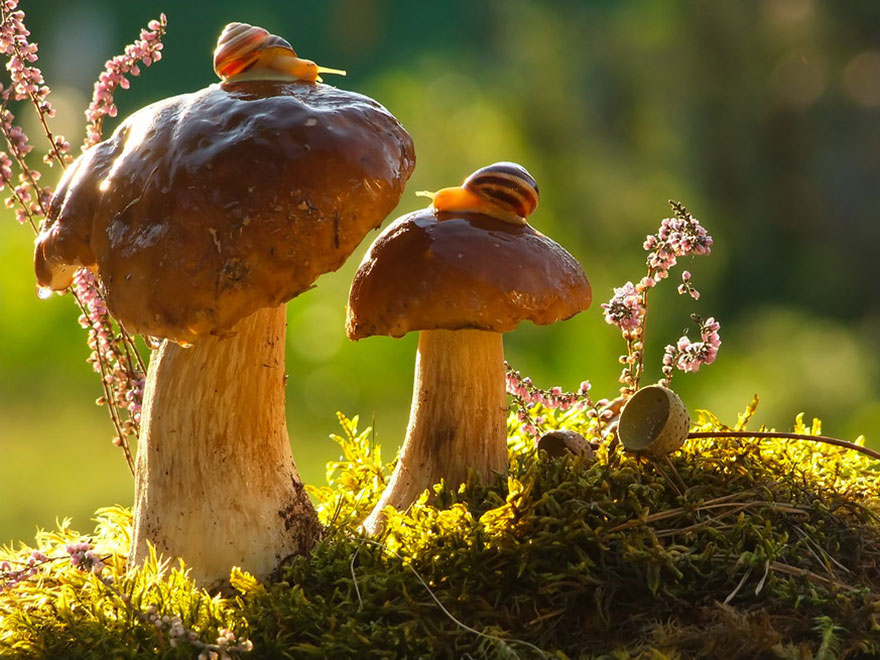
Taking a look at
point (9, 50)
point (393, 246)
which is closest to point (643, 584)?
point (393, 246)

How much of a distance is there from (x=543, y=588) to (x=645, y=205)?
5.84m

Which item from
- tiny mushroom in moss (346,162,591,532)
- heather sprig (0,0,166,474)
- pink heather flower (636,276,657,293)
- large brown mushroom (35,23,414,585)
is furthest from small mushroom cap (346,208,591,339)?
heather sprig (0,0,166,474)

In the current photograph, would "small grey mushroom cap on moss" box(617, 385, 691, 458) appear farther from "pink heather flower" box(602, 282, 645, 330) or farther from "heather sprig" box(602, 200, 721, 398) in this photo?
"pink heather flower" box(602, 282, 645, 330)

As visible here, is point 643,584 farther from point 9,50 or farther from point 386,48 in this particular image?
point 386,48

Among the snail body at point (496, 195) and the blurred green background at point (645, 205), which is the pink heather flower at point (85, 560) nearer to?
the snail body at point (496, 195)

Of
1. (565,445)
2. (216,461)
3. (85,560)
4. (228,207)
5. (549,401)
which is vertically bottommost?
(85,560)

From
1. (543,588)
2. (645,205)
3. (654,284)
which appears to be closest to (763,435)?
(654,284)

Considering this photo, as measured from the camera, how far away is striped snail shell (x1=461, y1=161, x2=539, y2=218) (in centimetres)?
216

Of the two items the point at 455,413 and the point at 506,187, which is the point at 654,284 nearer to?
the point at 506,187

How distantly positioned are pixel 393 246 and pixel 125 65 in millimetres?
905

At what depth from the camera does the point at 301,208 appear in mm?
1738

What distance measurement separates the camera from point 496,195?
218cm

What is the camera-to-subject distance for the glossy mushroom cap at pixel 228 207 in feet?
5.64

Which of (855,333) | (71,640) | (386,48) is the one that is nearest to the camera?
(71,640)
